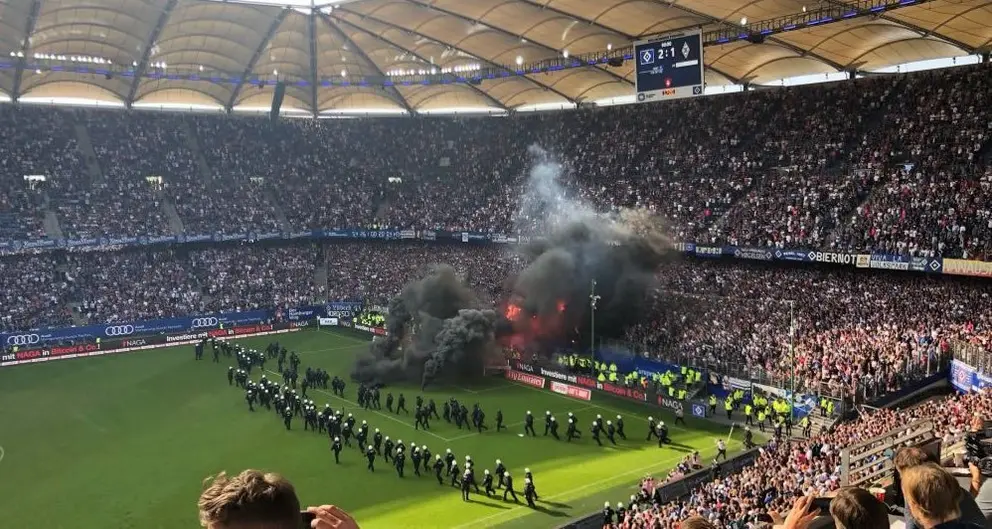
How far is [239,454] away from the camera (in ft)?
86.0

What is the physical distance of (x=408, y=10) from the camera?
1575 inches

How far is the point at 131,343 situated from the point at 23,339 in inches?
211

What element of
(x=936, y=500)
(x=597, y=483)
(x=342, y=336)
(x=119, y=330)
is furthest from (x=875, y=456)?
(x=119, y=330)

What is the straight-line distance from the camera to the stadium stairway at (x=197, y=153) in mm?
59237

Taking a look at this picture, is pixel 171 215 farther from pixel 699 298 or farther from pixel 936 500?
pixel 936 500

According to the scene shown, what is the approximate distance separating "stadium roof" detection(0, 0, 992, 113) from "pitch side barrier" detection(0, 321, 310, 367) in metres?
15.9

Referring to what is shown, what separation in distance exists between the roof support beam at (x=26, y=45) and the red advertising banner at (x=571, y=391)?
2986 cm

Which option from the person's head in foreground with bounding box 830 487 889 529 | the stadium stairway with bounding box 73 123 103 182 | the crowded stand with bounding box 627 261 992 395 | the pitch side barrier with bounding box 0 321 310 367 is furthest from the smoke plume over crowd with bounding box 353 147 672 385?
the person's head in foreground with bounding box 830 487 889 529

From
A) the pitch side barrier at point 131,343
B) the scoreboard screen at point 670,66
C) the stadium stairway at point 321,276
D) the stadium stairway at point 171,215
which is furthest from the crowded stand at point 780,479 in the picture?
the stadium stairway at point 171,215

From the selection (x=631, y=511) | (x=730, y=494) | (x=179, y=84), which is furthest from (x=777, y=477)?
(x=179, y=84)

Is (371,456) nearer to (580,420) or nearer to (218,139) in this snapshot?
(580,420)

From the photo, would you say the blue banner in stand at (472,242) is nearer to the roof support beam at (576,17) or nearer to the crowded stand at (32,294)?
the crowded stand at (32,294)

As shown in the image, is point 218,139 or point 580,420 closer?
point 580,420

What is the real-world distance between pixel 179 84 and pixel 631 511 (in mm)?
47551
